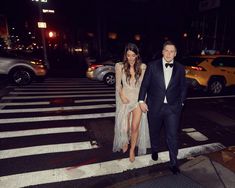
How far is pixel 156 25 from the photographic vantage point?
3209 cm

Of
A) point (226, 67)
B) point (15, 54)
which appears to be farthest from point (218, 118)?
point (15, 54)

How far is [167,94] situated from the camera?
3.68 m

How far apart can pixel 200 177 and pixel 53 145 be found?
118 inches

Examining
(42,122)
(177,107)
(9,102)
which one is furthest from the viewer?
(9,102)

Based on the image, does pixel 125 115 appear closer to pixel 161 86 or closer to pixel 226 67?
pixel 161 86

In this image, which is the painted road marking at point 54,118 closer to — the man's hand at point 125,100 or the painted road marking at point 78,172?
the painted road marking at point 78,172

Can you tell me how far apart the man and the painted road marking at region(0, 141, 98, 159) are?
182 centimetres

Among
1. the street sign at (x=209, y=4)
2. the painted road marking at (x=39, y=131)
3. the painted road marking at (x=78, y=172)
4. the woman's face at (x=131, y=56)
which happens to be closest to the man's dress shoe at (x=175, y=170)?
the painted road marking at (x=78, y=172)

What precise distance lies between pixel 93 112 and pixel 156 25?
27.2 m

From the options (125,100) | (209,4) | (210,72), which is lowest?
(210,72)

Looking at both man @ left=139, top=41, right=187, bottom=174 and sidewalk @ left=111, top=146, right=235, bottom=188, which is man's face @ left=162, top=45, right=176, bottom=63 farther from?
sidewalk @ left=111, top=146, right=235, bottom=188

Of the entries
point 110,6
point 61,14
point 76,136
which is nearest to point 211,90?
point 76,136

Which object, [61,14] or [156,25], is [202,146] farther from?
[61,14]

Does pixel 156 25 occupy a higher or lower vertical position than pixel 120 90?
higher
